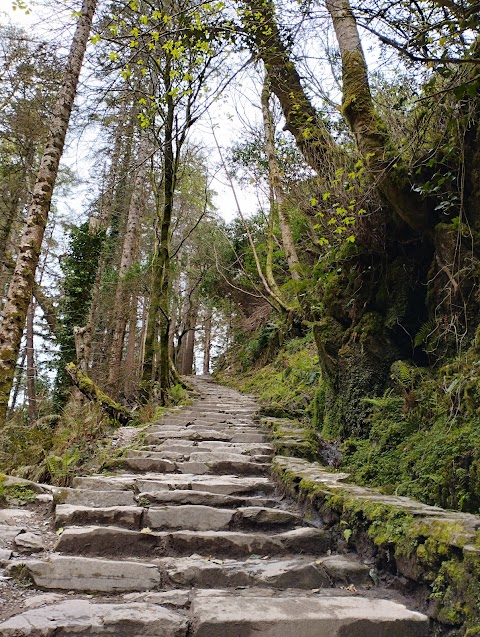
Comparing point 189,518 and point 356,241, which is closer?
point 189,518

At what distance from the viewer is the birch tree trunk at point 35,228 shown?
4.96 meters

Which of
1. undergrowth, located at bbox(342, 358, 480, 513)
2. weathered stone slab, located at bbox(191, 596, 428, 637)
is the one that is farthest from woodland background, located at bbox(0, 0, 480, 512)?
weathered stone slab, located at bbox(191, 596, 428, 637)

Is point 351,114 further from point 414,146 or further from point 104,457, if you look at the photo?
point 104,457

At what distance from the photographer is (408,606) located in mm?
1897

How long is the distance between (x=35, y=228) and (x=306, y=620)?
17.7ft

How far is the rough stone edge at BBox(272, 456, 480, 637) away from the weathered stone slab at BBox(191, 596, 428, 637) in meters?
0.14

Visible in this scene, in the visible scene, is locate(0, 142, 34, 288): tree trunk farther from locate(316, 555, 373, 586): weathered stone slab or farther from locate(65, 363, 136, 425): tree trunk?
locate(316, 555, 373, 586): weathered stone slab

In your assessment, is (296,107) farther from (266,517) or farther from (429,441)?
(266,517)

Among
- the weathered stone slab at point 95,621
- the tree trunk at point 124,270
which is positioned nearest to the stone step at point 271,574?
the weathered stone slab at point 95,621

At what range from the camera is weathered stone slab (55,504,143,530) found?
9.07 feet

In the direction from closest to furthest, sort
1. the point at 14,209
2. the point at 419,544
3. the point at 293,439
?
the point at 419,544, the point at 293,439, the point at 14,209

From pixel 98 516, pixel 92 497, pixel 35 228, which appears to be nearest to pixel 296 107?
pixel 35 228

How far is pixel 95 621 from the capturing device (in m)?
1.72

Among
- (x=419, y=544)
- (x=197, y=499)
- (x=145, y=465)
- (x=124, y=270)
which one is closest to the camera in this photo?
(x=419, y=544)
